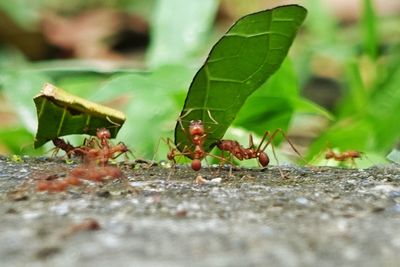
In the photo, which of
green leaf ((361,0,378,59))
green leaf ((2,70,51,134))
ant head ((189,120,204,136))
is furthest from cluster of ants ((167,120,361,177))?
green leaf ((361,0,378,59))

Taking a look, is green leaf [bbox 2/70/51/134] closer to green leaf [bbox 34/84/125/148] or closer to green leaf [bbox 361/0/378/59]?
green leaf [bbox 34/84/125/148]

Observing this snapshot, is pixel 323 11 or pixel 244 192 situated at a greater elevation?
pixel 323 11

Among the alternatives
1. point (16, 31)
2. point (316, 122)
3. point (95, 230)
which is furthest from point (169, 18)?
point (95, 230)

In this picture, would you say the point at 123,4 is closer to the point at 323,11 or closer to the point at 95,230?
the point at 323,11

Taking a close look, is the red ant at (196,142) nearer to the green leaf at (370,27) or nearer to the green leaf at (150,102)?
the green leaf at (150,102)

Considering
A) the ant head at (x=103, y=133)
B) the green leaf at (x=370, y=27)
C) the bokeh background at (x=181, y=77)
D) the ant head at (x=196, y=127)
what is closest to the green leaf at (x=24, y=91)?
the bokeh background at (x=181, y=77)

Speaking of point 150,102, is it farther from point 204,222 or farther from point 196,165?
point 204,222

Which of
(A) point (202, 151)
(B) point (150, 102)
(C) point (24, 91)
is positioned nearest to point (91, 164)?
(A) point (202, 151)
